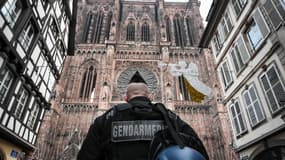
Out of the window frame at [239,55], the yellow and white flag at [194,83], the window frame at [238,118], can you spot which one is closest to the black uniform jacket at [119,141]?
the yellow and white flag at [194,83]

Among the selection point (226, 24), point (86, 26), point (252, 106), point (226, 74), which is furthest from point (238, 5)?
point (86, 26)

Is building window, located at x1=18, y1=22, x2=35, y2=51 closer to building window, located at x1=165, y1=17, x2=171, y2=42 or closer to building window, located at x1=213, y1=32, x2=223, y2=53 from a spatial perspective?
building window, located at x1=213, y1=32, x2=223, y2=53

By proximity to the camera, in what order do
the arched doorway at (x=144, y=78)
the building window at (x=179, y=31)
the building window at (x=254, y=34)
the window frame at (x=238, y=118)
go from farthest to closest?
the building window at (x=179, y=31) < the arched doorway at (x=144, y=78) < the window frame at (x=238, y=118) < the building window at (x=254, y=34)

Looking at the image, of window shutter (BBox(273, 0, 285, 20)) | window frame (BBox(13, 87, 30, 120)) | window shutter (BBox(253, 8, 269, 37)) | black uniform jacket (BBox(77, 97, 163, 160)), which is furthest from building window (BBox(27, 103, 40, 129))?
window shutter (BBox(273, 0, 285, 20))

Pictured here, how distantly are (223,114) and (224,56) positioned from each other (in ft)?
39.3

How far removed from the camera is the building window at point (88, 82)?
22.7 m

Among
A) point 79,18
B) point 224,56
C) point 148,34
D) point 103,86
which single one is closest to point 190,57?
point 148,34

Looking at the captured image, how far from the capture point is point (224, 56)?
10055 mm

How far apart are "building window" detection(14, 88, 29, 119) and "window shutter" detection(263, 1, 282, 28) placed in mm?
10404

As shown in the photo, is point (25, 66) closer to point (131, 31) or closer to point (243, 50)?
point (243, 50)

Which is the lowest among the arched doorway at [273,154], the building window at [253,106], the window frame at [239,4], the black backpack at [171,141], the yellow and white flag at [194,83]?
the black backpack at [171,141]

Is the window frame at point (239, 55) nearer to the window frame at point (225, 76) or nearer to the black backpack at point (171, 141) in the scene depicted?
the window frame at point (225, 76)

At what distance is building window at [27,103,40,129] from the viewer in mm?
9575

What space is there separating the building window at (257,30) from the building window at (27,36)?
9.73m
